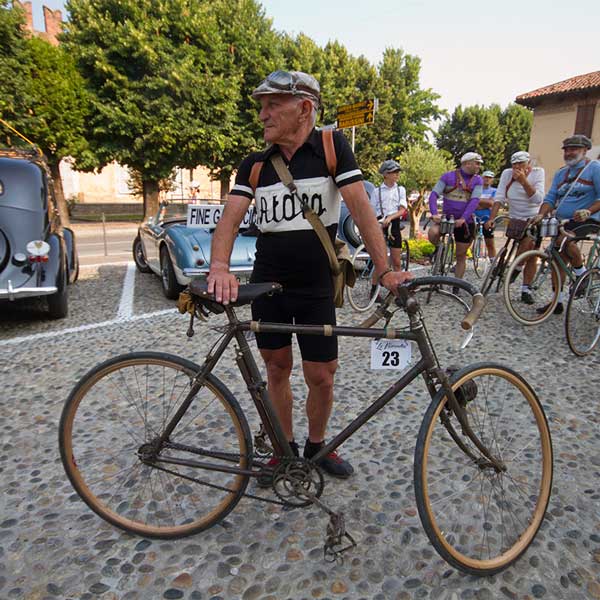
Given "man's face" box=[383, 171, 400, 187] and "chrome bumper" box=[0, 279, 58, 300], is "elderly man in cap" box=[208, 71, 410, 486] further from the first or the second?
"man's face" box=[383, 171, 400, 187]

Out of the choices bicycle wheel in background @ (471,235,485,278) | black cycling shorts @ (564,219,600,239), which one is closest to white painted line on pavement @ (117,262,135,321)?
black cycling shorts @ (564,219,600,239)

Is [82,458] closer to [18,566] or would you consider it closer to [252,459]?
[18,566]

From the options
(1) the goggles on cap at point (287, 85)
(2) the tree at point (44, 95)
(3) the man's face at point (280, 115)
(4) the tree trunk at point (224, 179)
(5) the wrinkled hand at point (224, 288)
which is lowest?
(5) the wrinkled hand at point (224, 288)

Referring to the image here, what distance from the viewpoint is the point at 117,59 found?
20.2m

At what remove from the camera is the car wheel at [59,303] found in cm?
541

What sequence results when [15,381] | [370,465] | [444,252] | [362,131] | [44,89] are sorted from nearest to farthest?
[370,465], [15,381], [444,252], [44,89], [362,131]

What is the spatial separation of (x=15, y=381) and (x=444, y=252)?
5.66 m

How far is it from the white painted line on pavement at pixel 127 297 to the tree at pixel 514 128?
48732mm

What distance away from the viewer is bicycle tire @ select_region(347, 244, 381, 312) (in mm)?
6184

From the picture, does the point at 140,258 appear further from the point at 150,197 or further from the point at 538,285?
the point at 150,197

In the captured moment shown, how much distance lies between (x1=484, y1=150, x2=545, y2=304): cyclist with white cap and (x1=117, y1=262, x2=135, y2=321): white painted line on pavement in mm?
Answer: 4932

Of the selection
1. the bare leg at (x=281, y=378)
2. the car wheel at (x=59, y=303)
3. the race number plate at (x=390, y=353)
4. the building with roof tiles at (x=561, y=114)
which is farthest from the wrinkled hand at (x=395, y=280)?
the building with roof tiles at (x=561, y=114)

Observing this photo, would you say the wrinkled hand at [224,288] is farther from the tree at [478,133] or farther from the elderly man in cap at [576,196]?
the tree at [478,133]

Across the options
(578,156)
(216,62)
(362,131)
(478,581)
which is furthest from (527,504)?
(362,131)
